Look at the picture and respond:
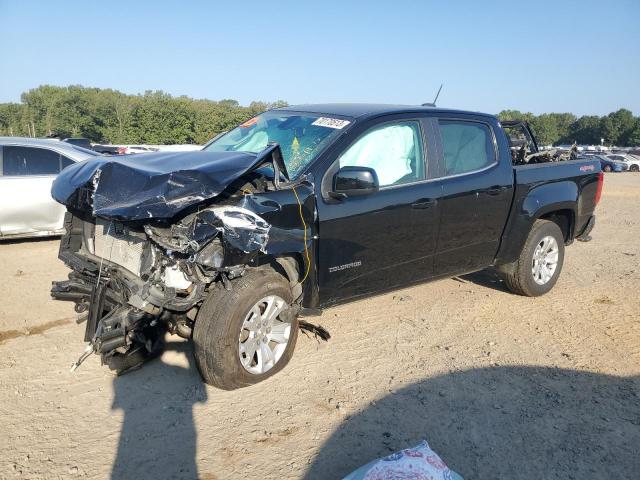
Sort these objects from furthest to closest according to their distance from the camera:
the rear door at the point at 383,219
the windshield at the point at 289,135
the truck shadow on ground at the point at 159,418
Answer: the windshield at the point at 289,135, the rear door at the point at 383,219, the truck shadow on ground at the point at 159,418

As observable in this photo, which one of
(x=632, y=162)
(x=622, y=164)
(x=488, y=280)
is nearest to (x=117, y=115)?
(x=622, y=164)

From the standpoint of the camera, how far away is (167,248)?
3152 mm

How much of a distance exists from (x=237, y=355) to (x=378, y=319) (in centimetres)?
185

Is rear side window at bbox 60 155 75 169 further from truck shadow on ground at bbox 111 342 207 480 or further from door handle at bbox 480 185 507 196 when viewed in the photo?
door handle at bbox 480 185 507 196

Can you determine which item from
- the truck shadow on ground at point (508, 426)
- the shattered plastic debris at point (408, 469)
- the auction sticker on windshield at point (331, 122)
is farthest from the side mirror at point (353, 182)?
the shattered plastic debris at point (408, 469)

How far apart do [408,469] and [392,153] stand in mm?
2664

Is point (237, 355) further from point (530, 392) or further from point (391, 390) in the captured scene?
point (530, 392)

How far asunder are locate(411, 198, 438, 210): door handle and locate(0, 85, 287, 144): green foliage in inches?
1966

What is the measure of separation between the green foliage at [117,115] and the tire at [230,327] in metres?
50.8

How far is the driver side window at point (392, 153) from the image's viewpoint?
414 cm

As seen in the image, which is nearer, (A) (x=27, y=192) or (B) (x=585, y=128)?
(A) (x=27, y=192)

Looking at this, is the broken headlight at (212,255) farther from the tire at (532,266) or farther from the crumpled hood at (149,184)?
the tire at (532,266)

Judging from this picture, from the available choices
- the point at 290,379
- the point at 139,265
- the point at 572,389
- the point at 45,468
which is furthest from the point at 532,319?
the point at 45,468

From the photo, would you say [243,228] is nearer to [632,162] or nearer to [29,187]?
[29,187]
